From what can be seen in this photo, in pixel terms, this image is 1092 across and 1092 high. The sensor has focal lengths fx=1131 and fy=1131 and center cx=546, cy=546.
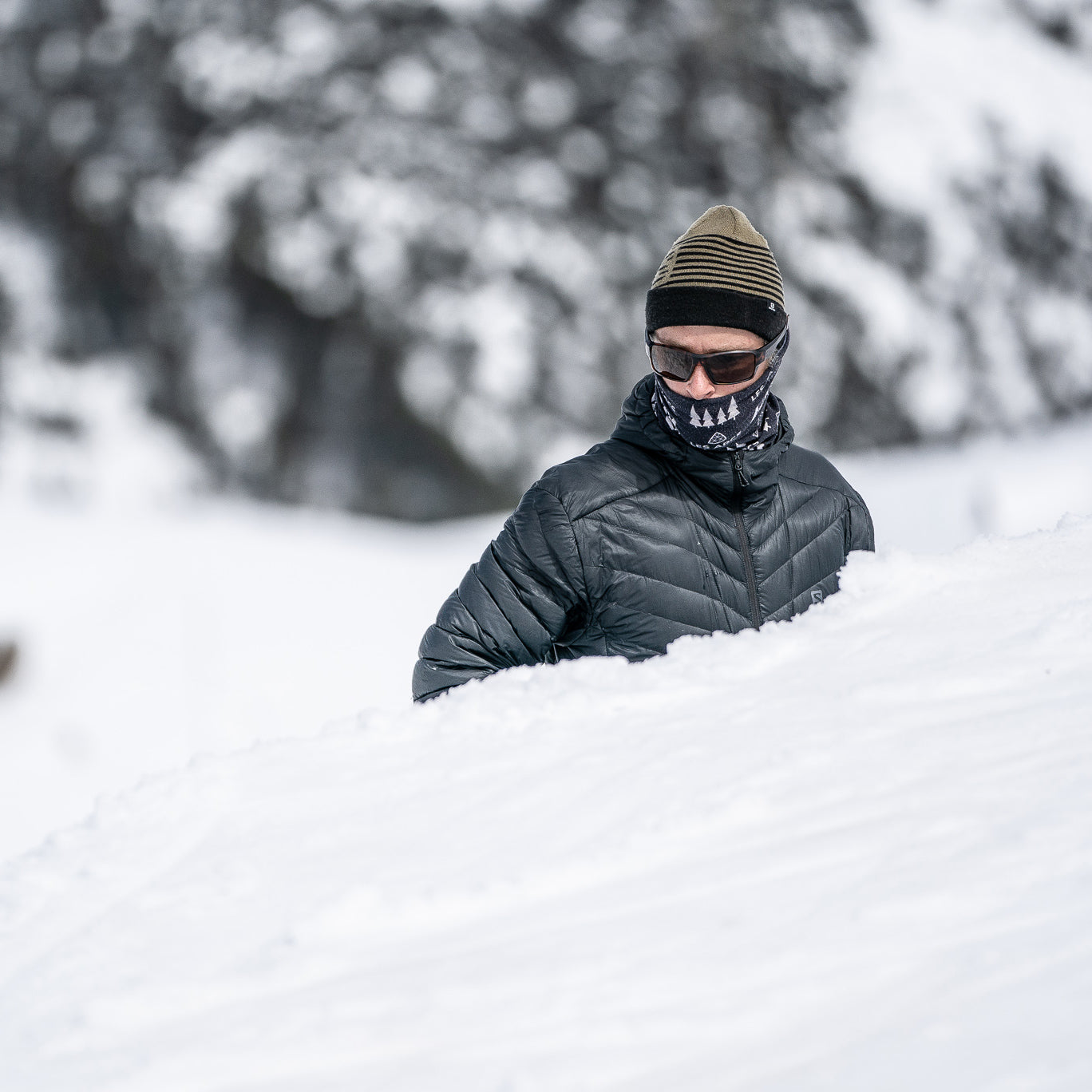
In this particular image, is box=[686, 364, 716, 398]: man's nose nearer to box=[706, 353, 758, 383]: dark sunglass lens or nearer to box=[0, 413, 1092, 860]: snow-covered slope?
box=[706, 353, 758, 383]: dark sunglass lens

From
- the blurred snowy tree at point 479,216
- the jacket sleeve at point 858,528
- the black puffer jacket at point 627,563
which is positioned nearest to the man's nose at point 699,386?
the black puffer jacket at point 627,563

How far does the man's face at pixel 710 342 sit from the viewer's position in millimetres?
1925

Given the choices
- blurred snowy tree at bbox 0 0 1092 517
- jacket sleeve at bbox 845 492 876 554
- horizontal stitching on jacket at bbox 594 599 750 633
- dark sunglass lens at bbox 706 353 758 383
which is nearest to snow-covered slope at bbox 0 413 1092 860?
blurred snowy tree at bbox 0 0 1092 517

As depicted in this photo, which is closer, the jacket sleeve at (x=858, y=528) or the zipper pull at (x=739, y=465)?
the zipper pull at (x=739, y=465)

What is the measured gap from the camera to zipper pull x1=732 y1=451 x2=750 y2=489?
194 cm

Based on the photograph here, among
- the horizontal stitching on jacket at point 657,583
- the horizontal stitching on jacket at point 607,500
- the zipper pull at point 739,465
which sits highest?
the zipper pull at point 739,465

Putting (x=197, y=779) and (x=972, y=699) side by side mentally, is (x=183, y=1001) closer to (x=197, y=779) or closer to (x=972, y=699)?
(x=197, y=779)

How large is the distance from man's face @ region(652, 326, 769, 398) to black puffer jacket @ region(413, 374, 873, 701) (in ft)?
0.32

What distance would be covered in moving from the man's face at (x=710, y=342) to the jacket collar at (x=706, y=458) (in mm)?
69

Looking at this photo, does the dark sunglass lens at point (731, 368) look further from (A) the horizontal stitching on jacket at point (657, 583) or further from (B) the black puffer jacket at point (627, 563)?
(A) the horizontal stitching on jacket at point (657, 583)

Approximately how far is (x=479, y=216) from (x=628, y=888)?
6.53m

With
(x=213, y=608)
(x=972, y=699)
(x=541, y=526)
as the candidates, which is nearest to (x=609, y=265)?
(x=213, y=608)

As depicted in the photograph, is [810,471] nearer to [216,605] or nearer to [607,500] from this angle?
[607,500]

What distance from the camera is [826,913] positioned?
1103 millimetres
